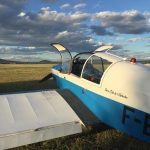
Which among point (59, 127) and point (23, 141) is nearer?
point (23, 141)

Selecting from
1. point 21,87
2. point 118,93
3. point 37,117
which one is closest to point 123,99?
point 118,93

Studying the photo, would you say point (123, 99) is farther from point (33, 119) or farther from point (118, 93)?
point (33, 119)

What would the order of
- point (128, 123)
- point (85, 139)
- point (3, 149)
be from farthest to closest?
1. point (85, 139)
2. point (128, 123)
3. point (3, 149)

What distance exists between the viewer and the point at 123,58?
26.3ft

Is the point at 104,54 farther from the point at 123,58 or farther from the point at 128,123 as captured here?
the point at 128,123

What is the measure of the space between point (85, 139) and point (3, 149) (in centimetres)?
253

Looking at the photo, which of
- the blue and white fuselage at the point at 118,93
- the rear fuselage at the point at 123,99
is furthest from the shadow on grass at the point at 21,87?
the rear fuselage at the point at 123,99

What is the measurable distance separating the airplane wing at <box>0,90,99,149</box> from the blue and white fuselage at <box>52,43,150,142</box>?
0.44 metres

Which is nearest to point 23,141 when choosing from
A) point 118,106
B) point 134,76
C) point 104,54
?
point 118,106

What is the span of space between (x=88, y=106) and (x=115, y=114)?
3.93ft

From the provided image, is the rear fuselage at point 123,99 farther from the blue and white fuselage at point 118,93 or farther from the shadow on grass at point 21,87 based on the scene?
the shadow on grass at point 21,87

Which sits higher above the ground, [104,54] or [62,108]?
[104,54]

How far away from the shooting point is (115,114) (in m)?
6.93

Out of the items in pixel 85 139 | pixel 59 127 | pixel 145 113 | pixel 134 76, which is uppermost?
pixel 134 76
